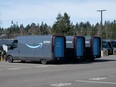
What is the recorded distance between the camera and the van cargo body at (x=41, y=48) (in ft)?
101

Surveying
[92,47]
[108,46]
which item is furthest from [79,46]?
[108,46]

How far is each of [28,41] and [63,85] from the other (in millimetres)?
17373

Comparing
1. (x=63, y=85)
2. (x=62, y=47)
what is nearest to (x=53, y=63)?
(x=62, y=47)

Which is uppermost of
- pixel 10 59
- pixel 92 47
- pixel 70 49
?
pixel 92 47

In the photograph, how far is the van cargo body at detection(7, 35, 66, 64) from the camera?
30891 mm

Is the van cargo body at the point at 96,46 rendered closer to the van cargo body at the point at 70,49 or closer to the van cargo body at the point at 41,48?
the van cargo body at the point at 70,49

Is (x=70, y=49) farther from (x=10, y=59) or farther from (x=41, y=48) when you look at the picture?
(x=10, y=59)

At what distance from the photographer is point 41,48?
31375mm

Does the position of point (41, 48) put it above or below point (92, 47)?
below

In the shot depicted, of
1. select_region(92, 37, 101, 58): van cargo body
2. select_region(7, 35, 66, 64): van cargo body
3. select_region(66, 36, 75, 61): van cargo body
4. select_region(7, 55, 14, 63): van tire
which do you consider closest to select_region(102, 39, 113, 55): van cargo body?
select_region(92, 37, 101, 58): van cargo body

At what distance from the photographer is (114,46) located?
178ft

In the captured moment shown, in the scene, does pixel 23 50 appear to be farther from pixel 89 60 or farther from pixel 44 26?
pixel 44 26

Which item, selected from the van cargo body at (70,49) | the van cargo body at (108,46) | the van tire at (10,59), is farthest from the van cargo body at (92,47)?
the van cargo body at (108,46)

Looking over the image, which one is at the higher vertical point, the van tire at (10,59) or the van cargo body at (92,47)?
the van cargo body at (92,47)
